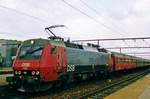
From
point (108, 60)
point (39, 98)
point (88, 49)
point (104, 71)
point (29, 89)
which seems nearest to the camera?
point (39, 98)

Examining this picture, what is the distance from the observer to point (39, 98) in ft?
53.2

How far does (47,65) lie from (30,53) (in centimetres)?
120

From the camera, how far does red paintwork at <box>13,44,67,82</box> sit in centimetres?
1775

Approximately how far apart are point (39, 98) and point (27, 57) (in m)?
3.07

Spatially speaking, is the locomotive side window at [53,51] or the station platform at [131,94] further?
the locomotive side window at [53,51]

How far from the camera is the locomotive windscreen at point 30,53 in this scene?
1830 cm

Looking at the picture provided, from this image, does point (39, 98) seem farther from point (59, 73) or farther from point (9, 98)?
point (59, 73)

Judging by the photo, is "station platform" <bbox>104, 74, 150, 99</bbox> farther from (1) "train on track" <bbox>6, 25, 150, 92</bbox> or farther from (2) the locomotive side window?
(2) the locomotive side window

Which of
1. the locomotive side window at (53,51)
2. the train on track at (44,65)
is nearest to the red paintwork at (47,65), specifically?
the train on track at (44,65)

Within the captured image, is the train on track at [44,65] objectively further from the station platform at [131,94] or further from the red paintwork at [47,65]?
the station platform at [131,94]

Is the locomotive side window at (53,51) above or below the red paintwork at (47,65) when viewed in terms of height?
above

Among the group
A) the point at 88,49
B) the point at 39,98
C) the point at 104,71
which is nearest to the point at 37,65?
the point at 39,98

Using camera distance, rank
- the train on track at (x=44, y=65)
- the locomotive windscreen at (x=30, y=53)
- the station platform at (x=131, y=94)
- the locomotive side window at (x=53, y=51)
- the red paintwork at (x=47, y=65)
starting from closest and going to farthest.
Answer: the station platform at (x=131, y=94) < the train on track at (x=44, y=65) < the red paintwork at (x=47, y=65) < the locomotive windscreen at (x=30, y=53) < the locomotive side window at (x=53, y=51)

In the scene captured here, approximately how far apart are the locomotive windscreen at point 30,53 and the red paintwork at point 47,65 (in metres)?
0.25
